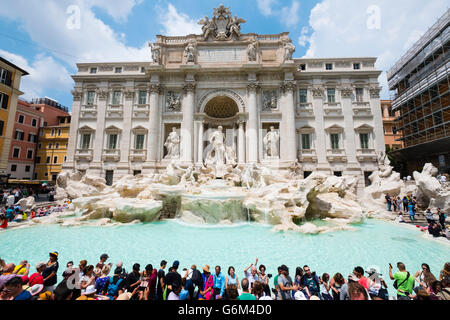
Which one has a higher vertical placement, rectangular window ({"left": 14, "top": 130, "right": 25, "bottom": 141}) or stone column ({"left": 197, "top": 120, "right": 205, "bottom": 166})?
rectangular window ({"left": 14, "top": 130, "right": 25, "bottom": 141})

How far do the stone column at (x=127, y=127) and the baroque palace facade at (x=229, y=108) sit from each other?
0.32 ft

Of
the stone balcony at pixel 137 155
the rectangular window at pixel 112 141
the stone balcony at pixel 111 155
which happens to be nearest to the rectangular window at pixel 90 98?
the rectangular window at pixel 112 141

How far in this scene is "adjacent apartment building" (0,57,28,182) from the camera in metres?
15.6

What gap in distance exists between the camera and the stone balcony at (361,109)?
18.6 metres

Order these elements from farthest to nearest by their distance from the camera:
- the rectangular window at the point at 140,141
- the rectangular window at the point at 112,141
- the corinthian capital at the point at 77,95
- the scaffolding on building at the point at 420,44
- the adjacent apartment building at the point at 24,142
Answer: the adjacent apartment building at the point at 24,142
the corinthian capital at the point at 77,95
the rectangular window at the point at 112,141
the rectangular window at the point at 140,141
the scaffolding on building at the point at 420,44

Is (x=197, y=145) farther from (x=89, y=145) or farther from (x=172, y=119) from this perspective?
(x=89, y=145)

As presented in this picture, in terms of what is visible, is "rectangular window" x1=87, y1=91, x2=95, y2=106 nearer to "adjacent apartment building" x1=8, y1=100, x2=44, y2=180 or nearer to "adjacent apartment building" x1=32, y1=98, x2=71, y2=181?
"adjacent apartment building" x1=32, y1=98, x2=71, y2=181

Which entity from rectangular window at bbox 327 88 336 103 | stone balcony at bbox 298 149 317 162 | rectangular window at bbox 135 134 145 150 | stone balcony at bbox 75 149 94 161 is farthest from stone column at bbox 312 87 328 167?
stone balcony at bbox 75 149 94 161

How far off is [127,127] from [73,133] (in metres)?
5.42

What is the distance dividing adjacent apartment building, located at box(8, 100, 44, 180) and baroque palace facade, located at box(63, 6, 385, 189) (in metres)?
12.1

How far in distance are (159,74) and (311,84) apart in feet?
49.6

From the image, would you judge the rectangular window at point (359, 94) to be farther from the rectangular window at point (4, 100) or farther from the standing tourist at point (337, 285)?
the rectangular window at point (4, 100)

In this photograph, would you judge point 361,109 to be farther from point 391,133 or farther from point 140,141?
point 140,141

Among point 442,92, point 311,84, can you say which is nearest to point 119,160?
point 311,84
